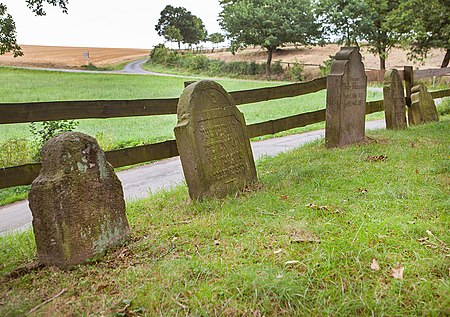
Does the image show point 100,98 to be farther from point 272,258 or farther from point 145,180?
point 272,258

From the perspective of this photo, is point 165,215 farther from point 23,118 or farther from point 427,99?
point 427,99

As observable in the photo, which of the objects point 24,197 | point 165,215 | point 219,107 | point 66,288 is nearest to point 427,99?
point 219,107

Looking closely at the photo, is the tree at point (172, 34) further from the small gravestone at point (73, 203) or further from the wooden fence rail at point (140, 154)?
the small gravestone at point (73, 203)

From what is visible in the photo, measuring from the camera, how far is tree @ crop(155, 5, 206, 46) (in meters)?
26.1

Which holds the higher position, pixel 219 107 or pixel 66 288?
pixel 219 107

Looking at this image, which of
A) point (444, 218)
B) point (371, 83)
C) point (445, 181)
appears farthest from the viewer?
point (371, 83)

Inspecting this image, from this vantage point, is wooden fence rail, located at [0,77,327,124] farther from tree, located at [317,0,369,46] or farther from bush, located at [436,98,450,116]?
tree, located at [317,0,369,46]

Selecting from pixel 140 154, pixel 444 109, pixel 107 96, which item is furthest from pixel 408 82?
pixel 107 96

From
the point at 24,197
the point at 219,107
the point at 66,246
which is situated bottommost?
the point at 24,197

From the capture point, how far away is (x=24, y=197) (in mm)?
6602

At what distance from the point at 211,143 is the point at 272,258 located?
2022mm

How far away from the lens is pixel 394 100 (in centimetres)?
868


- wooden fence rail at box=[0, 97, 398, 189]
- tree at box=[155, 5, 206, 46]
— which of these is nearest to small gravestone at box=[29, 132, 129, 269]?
wooden fence rail at box=[0, 97, 398, 189]

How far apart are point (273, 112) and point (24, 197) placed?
10.5 m
